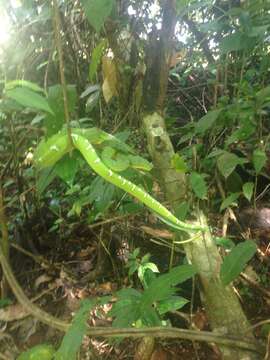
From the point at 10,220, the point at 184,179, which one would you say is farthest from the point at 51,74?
the point at 184,179

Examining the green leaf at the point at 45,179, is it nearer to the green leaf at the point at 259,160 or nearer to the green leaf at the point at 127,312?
the green leaf at the point at 127,312

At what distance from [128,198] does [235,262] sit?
25.8 inches

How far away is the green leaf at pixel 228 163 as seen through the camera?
127 centimetres

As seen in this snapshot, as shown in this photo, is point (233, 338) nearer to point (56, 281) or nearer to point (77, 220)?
point (56, 281)

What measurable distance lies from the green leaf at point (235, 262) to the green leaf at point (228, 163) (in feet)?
0.95

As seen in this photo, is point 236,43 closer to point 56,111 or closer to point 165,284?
point 56,111

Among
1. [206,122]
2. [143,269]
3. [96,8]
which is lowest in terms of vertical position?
[143,269]

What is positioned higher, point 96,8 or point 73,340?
point 96,8

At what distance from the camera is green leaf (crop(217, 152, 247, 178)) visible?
1.27 m

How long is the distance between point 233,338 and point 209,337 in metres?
0.08

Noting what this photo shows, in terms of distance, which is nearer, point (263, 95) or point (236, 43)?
point (236, 43)

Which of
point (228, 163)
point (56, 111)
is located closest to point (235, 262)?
point (228, 163)

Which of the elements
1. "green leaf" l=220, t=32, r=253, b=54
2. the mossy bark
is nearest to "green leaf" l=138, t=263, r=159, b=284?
the mossy bark

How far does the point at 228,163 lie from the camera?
1295 millimetres
